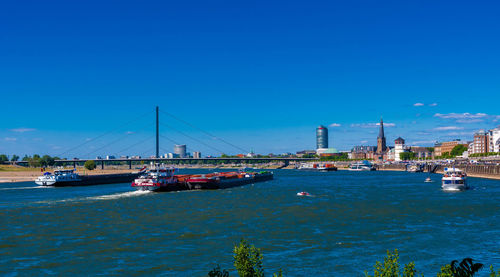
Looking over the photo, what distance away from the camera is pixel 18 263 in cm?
2656

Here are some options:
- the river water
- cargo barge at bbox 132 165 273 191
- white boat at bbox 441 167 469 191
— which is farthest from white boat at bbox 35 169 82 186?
white boat at bbox 441 167 469 191

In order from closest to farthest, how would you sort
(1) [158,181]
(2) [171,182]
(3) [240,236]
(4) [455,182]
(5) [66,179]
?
(3) [240,236] < (4) [455,182] < (1) [158,181] < (2) [171,182] < (5) [66,179]

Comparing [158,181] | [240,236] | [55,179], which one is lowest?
[240,236]

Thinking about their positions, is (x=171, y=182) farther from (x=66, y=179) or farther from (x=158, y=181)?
(x=66, y=179)

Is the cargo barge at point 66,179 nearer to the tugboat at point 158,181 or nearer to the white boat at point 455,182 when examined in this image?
the tugboat at point 158,181

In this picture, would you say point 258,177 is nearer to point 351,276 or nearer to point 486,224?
point 486,224

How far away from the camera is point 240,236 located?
110ft

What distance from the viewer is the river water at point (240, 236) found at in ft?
83.2

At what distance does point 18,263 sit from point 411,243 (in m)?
23.2

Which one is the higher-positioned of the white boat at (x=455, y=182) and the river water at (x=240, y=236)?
the white boat at (x=455, y=182)

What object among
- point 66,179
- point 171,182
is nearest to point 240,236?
point 171,182

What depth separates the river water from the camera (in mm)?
25359

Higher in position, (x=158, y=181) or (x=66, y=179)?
A: (x=158, y=181)

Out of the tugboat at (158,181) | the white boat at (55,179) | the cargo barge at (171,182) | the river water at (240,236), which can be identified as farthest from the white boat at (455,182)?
the white boat at (55,179)
